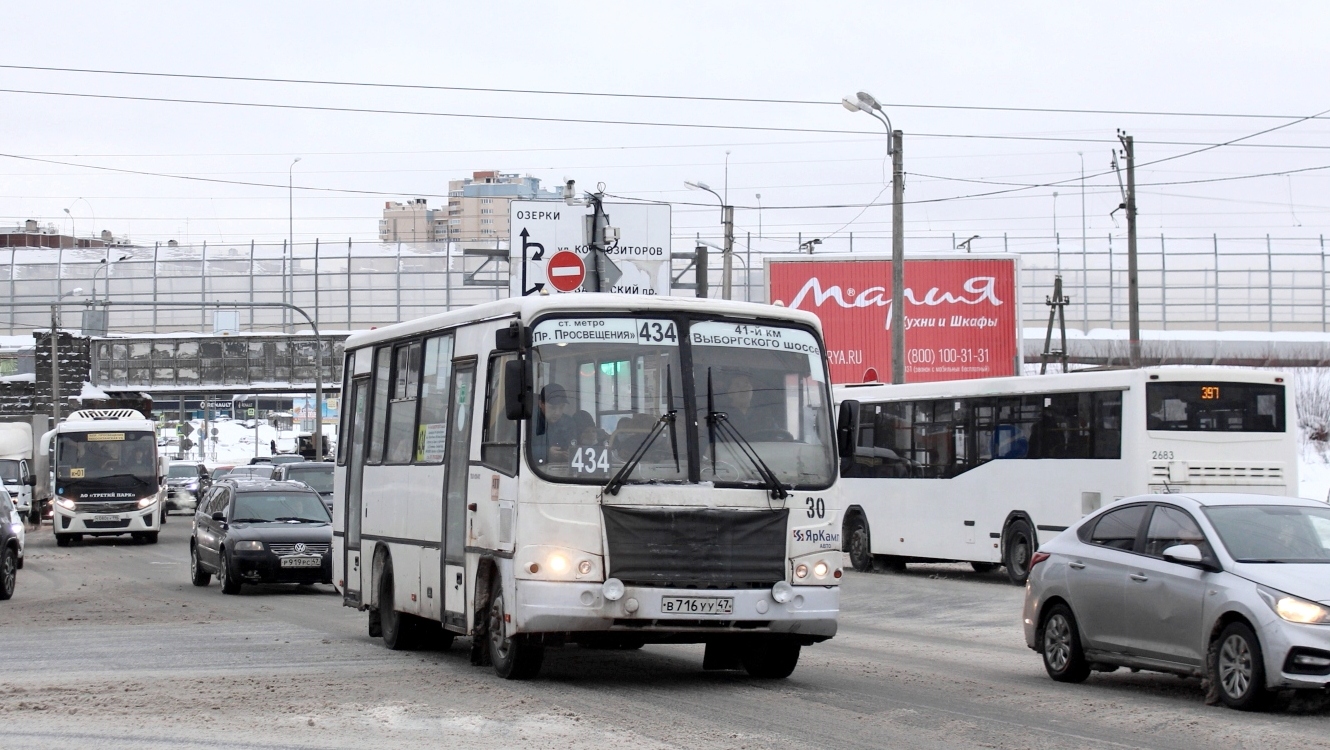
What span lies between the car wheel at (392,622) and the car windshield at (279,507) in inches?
394

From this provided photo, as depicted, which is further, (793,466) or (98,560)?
(98,560)

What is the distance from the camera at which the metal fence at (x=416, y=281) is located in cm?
7431

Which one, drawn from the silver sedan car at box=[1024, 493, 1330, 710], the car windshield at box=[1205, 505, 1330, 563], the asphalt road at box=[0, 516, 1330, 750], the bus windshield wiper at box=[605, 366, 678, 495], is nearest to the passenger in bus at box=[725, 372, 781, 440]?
the bus windshield wiper at box=[605, 366, 678, 495]

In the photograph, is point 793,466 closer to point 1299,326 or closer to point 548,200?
point 548,200

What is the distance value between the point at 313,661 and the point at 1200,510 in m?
→ 7.56

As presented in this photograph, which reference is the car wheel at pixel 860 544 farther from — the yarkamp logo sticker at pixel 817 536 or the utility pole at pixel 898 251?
the yarkamp logo sticker at pixel 817 536

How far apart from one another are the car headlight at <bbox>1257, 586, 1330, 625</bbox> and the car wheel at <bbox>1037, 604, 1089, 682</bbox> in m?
2.23

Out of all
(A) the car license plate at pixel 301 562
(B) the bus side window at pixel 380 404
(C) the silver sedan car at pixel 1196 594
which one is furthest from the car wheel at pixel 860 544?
(C) the silver sedan car at pixel 1196 594

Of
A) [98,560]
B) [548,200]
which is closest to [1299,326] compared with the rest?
[548,200]

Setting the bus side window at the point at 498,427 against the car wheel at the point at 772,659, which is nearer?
the bus side window at the point at 498,427

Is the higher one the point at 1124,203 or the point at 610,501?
the point at 1124,203

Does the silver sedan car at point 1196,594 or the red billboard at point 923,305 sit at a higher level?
the red billboard at point 923,305

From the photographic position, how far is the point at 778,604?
38.7 ft

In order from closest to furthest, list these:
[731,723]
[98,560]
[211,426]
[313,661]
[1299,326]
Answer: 1. [731,723]
2. [313,661]
3. [98,560]
4. [1299,326]
5. [211,426]
